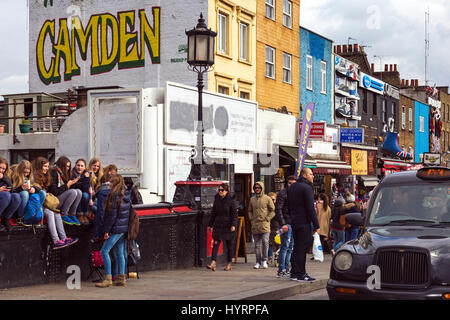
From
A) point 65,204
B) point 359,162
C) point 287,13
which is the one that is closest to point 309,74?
point 287,13

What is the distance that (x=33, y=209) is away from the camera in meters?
10.9

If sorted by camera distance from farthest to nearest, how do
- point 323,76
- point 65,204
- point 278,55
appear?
point 323,76 < point 278,55 < point 65,204

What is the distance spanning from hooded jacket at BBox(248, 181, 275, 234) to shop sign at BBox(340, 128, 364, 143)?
758 inches

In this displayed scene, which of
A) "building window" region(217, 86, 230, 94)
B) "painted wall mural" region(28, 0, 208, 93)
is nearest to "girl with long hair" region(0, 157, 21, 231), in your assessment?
"painted wall mural" region(28, 0, 208, 93)

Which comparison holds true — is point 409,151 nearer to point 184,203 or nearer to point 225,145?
point 225,145

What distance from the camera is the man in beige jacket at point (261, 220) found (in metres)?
15.3

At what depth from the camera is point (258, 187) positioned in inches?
603

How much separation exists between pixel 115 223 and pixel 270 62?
2149 centimetres

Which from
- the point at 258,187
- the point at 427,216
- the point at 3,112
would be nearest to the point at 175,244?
the point at 258,187

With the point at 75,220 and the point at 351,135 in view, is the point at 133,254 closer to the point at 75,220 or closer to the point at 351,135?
the point at 75,220

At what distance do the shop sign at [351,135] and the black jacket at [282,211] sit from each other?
783 inches

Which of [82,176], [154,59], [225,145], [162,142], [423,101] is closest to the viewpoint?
[82,176]

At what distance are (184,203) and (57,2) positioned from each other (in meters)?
18.1

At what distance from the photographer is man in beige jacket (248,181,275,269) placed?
15273 mm
